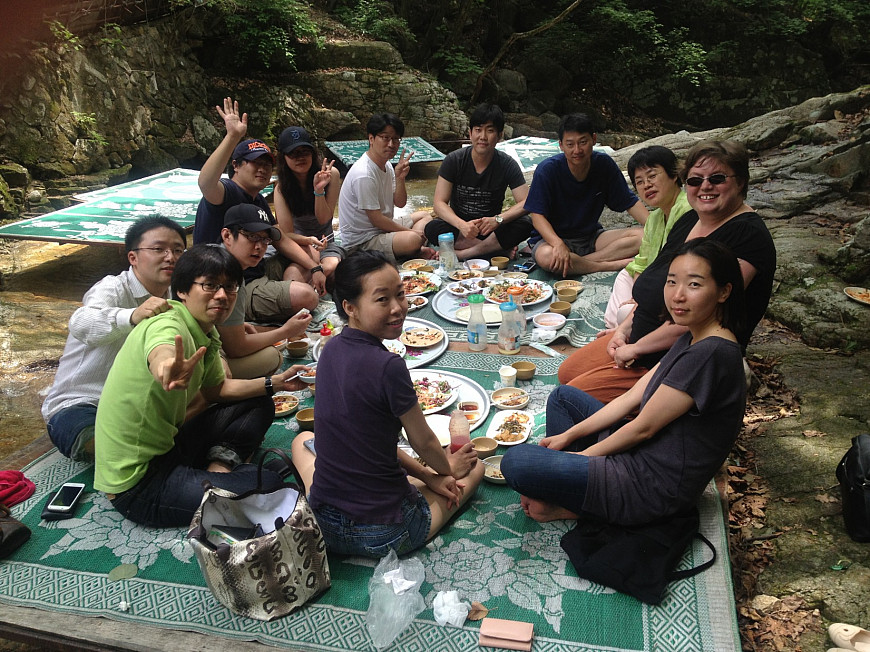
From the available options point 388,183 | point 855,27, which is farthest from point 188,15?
point 855,27

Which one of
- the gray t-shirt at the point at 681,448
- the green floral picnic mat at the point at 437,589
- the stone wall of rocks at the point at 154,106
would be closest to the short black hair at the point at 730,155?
the gray t-shirt at the point at 681,448

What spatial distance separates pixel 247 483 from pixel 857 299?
489 centimetres

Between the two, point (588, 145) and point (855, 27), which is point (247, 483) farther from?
point (855, 27)

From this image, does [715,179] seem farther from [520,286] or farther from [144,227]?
[144,227]

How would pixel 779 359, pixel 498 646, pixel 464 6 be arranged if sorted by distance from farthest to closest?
pixel 464 6 < pixel 779 359 < pixel 498 646

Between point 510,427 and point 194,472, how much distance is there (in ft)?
5.75

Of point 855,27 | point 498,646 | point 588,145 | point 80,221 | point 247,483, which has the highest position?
point 855,27

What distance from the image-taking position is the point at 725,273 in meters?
2.55

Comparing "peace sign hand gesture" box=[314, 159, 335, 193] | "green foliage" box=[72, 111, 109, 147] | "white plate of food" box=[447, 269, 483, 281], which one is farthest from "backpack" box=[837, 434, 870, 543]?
"green foliage" box=[72, 111, 109, 147]

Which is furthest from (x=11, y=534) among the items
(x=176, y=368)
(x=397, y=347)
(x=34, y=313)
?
(x=34, y=313)

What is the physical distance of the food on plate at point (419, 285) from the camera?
5609mm

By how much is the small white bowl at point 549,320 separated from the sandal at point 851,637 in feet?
8.69

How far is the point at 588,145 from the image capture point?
5414mm

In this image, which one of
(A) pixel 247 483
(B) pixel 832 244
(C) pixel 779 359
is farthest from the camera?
(B) pixel 832 244
